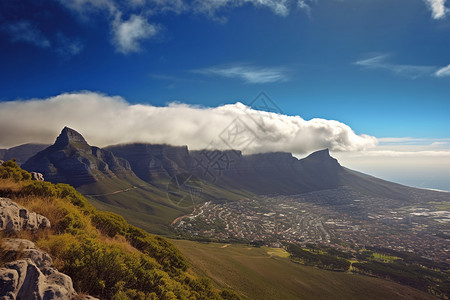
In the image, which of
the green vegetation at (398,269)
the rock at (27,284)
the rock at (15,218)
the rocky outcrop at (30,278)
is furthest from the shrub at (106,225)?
the green vegetation at (398,269)

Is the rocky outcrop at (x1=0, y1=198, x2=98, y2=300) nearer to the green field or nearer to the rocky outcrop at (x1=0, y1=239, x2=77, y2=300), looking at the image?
the rocky outcrop at (x1=0, y1=239, x2=77, y2=300)

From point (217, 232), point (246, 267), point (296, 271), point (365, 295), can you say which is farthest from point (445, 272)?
point (217, 232)

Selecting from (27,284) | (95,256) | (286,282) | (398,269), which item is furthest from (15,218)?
(398,269)

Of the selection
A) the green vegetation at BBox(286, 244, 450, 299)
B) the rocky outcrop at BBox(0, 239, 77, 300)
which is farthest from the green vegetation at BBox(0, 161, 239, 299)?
the green vegetation at BBox(286, 244, 450, 299)

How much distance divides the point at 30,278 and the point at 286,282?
3004 inches

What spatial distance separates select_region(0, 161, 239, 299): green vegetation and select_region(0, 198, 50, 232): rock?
2.35 ft

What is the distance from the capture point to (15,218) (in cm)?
1191

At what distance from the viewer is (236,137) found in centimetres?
5625

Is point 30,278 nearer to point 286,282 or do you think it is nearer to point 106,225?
point 106,225

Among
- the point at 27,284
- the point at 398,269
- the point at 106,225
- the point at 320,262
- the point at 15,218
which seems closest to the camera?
the point at 27,284

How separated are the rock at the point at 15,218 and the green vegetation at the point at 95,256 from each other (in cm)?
72

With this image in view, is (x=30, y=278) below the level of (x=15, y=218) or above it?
below

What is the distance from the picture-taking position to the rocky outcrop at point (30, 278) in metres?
7.64

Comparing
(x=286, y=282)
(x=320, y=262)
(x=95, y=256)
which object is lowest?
(x=320, y=262)
